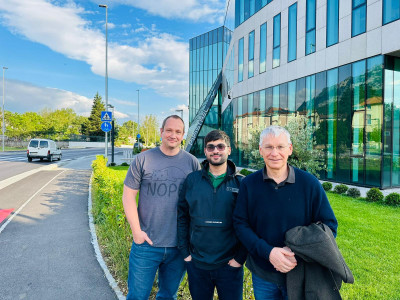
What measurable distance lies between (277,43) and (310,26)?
2.82 m

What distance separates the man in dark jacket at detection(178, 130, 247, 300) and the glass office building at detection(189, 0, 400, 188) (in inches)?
409

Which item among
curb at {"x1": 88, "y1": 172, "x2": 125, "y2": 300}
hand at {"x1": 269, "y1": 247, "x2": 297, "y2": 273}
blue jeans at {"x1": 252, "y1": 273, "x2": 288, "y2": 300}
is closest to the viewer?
hand at {"x1": 269, "y1": 247, "x2": 297, "y2": 273}

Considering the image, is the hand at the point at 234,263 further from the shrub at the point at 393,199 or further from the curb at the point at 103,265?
the shrub at the point at 393,199

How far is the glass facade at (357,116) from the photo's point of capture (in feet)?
38.7

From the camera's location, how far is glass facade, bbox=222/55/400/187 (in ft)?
38.7

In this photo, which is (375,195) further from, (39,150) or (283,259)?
(39,150)

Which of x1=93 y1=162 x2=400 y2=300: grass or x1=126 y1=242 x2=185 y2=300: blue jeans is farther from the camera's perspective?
x1=93 y1=162 x2=400 y2=300: grass

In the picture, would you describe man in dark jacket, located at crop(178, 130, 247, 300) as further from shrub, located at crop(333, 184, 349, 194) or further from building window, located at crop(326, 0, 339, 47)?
building window, located at crop(326, 0, 339, 47)

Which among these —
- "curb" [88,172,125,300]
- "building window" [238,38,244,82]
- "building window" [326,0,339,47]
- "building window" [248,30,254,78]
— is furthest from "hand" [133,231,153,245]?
"building window" [238,38,244,82]

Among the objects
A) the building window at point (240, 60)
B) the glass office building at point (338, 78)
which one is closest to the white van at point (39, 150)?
the building window at point (240, 60)

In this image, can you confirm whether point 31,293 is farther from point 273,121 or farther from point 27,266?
point 273,121

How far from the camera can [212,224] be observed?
223 cm

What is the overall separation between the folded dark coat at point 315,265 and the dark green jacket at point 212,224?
19.1 inches

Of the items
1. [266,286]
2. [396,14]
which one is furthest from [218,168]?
[396,14]
